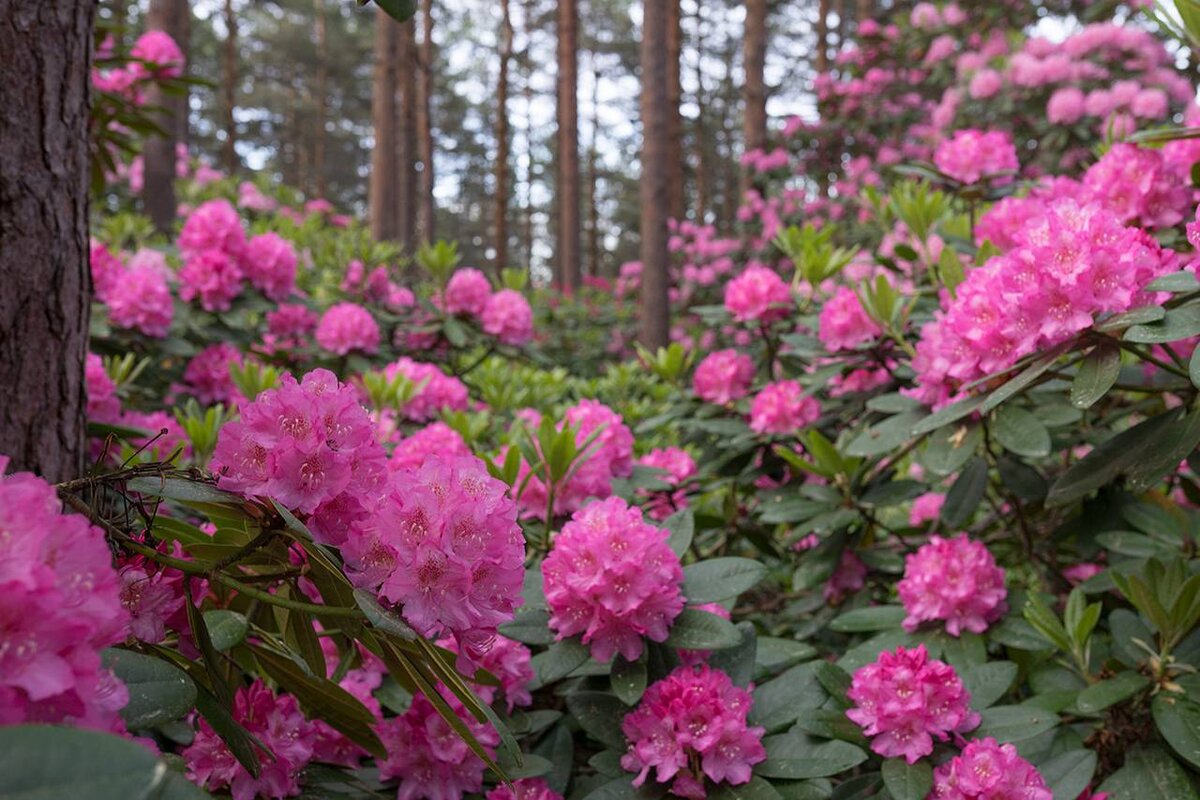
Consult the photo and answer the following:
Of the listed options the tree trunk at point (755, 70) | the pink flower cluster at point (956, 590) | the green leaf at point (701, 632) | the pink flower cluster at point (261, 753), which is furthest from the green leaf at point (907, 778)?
the tree trunk at point (755, 70)

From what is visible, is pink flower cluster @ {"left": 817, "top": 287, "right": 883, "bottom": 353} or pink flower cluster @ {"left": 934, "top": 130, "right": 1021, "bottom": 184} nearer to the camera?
pink flower cluster @ {"left": 817, "top": 287, "right": 883, "bottom": 353}

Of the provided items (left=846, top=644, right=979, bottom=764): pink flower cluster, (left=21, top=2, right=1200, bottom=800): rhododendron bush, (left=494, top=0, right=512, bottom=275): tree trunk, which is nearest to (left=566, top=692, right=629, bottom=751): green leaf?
(left=21, top=2, right=1200, bottom=800): rhododendron bush

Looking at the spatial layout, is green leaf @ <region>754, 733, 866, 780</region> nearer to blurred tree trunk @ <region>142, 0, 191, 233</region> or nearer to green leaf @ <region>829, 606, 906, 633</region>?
green leaf @ <region>829, 606, 906, 633</region>

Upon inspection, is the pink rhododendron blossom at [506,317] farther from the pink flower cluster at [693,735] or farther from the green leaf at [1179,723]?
the green leaf at [1179,723]

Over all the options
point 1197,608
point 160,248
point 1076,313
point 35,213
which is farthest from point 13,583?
point 160,248

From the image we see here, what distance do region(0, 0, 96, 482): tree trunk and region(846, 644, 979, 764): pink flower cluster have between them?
123 centimetres

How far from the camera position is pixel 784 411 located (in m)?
2.16

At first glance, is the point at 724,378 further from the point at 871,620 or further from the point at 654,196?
the point at 654,196

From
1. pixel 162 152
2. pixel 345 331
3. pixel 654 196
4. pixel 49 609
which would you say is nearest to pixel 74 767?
pixel 49 609

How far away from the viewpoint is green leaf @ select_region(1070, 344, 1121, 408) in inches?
46.4

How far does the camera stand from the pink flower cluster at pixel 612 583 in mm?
1219

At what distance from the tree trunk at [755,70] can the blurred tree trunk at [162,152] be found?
5.09 metres

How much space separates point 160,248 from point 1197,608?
3567 millimetres

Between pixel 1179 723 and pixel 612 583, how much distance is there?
0.84 meters
